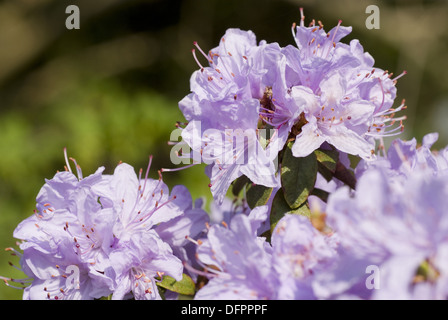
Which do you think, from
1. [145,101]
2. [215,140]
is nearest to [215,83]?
[215,140]

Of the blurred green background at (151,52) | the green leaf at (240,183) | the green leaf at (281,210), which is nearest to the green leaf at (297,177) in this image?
the green leaf at (281,210)

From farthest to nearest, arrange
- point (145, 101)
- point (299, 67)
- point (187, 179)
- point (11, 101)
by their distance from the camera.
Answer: point (11, 101)
point (145, 101)
point (187, 179)
point (299, 67)

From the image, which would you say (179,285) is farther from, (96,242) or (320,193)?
(320,193)

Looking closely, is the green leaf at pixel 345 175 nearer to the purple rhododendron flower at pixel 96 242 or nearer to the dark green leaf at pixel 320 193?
the dark green leaf at pixel 320 193

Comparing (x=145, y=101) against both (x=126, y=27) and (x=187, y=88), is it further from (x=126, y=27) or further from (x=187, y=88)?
(x=126, y=27)

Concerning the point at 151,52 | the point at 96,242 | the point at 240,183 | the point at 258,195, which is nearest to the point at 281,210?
the point at 258,195
